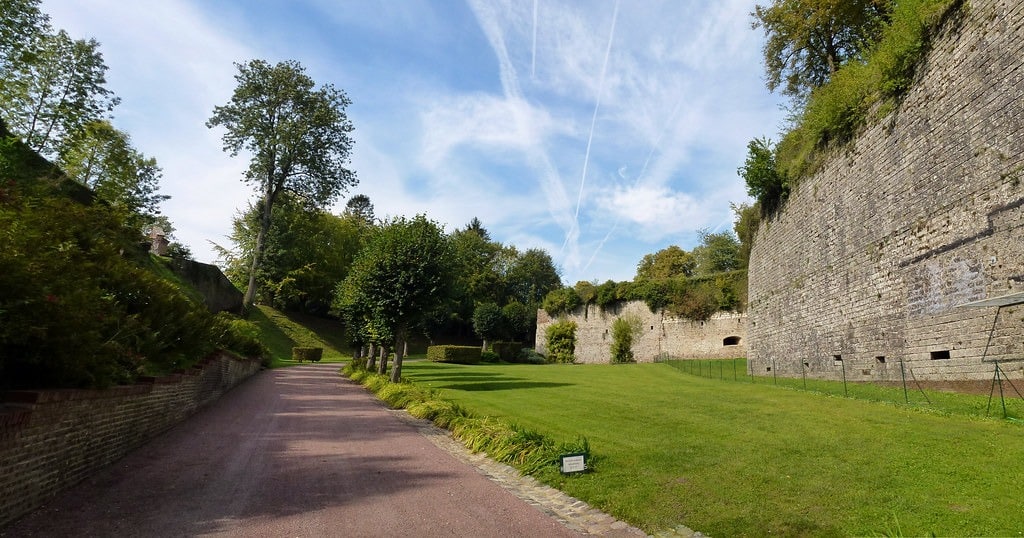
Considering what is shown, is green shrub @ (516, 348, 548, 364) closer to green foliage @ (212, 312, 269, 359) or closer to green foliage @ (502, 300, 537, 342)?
green foliage @ (502, 300, 537, 342)

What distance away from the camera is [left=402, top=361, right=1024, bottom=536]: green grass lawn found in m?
4.48

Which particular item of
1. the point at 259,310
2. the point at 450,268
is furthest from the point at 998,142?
the point at 259,310

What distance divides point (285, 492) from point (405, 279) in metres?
12.1

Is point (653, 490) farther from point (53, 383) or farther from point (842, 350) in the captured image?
point (842, 350)

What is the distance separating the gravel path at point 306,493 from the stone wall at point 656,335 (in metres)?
26.1

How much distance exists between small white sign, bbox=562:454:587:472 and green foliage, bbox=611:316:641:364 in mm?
31178

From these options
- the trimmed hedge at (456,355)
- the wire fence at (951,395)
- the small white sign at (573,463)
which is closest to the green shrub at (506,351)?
the trimmed hedge at (456,355)

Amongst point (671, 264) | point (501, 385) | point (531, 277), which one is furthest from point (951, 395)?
→ point (531, 277)

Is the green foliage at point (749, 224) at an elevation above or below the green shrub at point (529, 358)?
above

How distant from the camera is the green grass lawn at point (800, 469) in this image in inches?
177

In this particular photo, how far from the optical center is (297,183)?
36188 mm

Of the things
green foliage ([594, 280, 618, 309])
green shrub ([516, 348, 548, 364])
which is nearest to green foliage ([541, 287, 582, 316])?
green foliage ([594, 280, 618, 309])

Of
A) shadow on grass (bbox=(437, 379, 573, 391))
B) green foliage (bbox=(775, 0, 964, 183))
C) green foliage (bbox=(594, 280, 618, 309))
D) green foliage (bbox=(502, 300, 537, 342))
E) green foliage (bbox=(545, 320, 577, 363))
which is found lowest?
shadow on grass (bbox=(437, 379, 573, 391))

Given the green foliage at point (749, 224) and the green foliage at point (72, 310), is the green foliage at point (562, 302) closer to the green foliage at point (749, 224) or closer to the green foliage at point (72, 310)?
the green foliage at point (749, 224)
